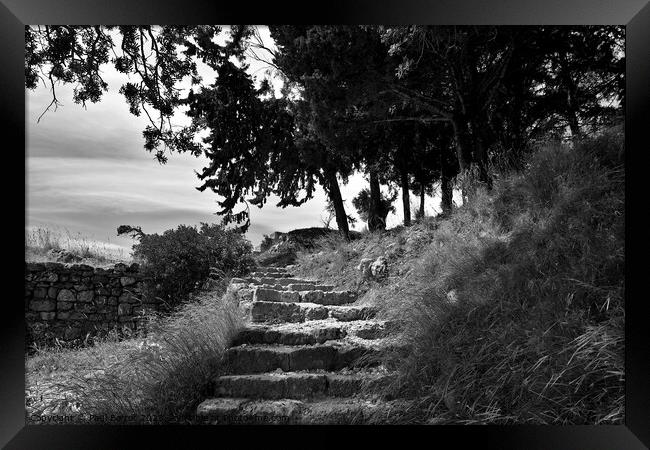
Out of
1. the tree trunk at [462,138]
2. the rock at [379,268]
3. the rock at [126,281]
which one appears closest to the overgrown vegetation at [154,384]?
the rock at [379,268]

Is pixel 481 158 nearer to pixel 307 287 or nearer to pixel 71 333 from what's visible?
pixel 307 287

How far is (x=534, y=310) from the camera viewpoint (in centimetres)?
296

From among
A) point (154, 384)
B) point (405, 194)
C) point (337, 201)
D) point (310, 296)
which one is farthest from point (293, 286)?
point (405, 194)

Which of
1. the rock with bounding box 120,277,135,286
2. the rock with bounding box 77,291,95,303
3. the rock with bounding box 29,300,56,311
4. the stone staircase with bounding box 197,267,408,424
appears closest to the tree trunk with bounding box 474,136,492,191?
the stone staircase with bounding box 197,267,408,424

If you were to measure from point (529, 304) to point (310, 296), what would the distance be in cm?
271

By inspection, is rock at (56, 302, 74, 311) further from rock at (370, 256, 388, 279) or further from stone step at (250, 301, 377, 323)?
rock at (370, 256, 388, 279)

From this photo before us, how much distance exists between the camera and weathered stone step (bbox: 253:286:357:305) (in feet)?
16.4

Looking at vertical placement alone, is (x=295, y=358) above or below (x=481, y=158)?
below

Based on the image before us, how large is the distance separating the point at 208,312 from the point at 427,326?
2.23 meters

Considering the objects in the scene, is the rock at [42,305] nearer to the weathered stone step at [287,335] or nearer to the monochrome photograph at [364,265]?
the monochrome photograph at [364,265]

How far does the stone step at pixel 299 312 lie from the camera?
4398mm
